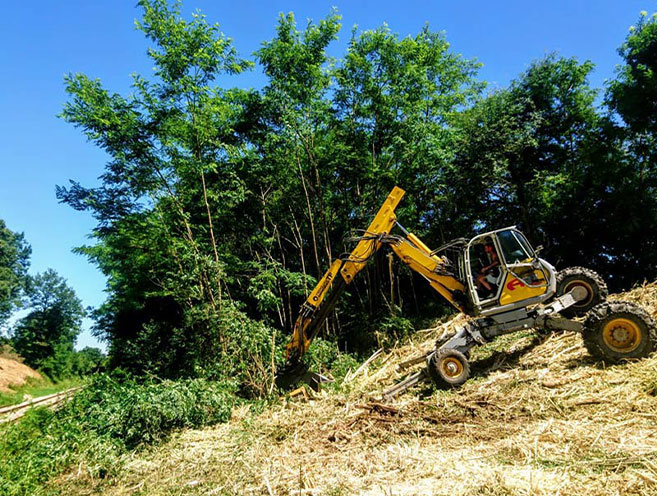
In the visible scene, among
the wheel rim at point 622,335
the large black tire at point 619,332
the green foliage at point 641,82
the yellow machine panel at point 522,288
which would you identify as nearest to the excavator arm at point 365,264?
the yellow machine panel at point 522,288

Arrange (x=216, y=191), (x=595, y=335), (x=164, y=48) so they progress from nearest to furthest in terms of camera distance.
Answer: (x=595, y=335) → (x=164, y=48) → (x=216, y=191)

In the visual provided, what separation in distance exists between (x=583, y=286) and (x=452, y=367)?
3158mm

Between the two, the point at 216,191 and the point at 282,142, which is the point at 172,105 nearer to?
the point at 216,191

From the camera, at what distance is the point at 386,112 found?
541 inches

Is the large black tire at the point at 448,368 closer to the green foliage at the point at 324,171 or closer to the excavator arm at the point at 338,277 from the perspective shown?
the excavator arm at the point at 338,277

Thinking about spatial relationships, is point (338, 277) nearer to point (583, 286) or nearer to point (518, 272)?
point (518, 272)

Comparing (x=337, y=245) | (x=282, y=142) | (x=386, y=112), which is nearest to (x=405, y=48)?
(x=386, y=112)

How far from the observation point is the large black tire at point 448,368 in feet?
19.9

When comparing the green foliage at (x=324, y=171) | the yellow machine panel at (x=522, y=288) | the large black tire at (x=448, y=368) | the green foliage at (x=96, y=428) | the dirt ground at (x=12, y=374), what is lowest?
the large black tire at (x=448, y=368)

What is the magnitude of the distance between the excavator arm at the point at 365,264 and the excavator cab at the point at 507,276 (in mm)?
545

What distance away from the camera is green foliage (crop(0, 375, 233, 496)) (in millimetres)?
4660

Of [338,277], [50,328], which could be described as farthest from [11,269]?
[338,277]

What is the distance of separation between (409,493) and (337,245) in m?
13.2

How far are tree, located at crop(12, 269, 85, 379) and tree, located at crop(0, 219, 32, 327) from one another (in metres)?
2.47
